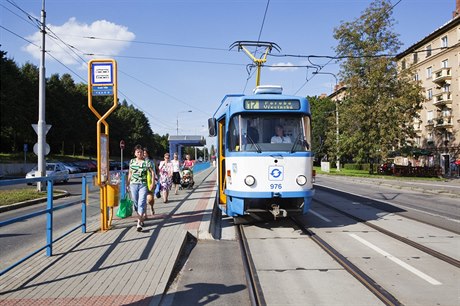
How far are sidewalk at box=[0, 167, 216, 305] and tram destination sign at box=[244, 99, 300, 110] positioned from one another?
286cm

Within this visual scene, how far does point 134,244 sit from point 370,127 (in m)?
38.9

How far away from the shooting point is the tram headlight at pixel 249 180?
354 inches

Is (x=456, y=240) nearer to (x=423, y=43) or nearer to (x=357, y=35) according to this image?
(x=357, y=35)

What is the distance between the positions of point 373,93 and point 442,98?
53.3 ft

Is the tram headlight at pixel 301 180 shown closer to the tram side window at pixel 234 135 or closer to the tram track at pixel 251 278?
the tram side window at pixel 234 135

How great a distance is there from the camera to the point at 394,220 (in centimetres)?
1122

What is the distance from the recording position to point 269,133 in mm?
9391

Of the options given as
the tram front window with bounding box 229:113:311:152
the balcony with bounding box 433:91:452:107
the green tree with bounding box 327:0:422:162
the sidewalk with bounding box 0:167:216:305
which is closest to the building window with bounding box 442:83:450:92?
the balcony with bounding box 433:91:452:107

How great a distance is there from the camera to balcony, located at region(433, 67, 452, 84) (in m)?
50.7

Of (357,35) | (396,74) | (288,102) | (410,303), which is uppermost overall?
(357,35)

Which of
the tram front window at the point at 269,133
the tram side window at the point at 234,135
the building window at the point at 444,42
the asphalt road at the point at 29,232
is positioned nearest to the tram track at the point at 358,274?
the tram front window at the point at 269,133

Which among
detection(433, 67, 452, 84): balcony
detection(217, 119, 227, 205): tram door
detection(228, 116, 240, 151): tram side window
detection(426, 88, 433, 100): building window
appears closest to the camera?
detection(228, 116, 240, 151): tram side window

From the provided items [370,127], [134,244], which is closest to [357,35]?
[370,127]

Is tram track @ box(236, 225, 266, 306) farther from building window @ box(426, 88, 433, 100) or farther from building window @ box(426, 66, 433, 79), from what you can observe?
building window @ box(426, 88, 433, 100)
